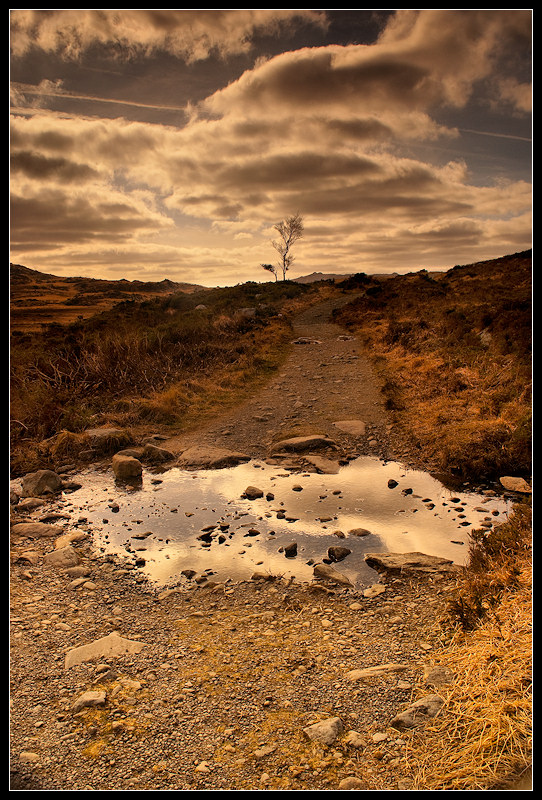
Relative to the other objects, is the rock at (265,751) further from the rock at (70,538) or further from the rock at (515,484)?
the rock at (515,484)

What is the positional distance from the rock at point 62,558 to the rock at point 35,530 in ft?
1.68

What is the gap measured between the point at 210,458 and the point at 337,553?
11.6 ft

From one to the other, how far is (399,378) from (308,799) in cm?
1090

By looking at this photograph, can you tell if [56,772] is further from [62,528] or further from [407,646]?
[62,528]


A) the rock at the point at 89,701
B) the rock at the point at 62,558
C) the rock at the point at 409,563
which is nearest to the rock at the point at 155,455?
the rock at the point at 62,558

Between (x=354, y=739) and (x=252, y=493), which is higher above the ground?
(x=252, y=493)

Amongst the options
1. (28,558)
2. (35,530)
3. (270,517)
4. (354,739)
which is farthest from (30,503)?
(354,739)

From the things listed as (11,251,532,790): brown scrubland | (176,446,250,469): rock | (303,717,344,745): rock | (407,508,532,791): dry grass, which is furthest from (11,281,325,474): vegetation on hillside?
(407,508,532,791): dry grass

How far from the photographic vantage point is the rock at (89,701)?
312 centimetres

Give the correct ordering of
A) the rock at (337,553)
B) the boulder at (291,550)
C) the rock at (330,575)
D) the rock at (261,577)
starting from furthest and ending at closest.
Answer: the boulder at (291,550) → the rock at (337,553) → the rock at (261,577) → the rock at (330,575)

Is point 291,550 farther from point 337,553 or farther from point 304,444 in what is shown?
point 304,444

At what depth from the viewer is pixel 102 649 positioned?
3.72 metres

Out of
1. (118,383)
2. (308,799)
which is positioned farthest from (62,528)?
(118,383)

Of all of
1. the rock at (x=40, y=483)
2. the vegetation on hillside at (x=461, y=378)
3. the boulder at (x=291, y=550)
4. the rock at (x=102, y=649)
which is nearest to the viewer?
the rock at (x=102, y=649)
